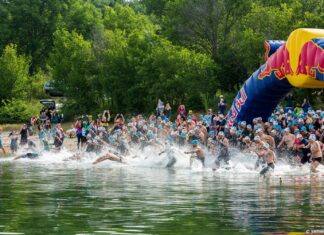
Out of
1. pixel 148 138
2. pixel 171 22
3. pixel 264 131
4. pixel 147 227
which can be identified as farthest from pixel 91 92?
pixel 147 227

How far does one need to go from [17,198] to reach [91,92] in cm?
3411

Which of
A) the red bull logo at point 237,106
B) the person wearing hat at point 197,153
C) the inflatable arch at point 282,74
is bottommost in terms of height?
the person wearing hat at point 197,153

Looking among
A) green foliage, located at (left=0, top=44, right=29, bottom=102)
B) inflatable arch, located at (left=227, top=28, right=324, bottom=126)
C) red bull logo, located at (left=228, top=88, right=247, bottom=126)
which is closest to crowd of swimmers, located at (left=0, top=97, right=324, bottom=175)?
red bull logo, located at (left=228, top=88, right=247, bottom=126)

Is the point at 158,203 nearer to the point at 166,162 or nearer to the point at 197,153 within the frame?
the point at 197,153

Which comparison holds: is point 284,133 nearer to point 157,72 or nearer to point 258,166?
point 258,166

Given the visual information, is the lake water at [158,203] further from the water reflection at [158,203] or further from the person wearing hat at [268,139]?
the person wearing hat at [268,139]

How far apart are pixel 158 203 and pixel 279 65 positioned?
1078 cm

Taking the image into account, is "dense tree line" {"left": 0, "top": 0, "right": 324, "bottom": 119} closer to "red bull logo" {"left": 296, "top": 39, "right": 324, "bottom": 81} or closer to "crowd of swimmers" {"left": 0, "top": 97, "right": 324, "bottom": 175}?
"crowd of swimmers" {"left": 0, "top": 97, "right": 324, "bottom": 175}

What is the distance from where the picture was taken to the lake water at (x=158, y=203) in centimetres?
1586

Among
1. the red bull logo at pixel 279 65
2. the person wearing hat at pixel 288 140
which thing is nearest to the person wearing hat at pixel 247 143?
the person wearing hat at pixel 288 140

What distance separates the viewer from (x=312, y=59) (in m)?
26.1

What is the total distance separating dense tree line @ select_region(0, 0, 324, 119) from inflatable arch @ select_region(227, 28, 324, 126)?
12.4 metres

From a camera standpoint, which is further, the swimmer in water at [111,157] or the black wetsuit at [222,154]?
the swimmer in water at [111,157]

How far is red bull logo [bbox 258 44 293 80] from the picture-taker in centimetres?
2808
